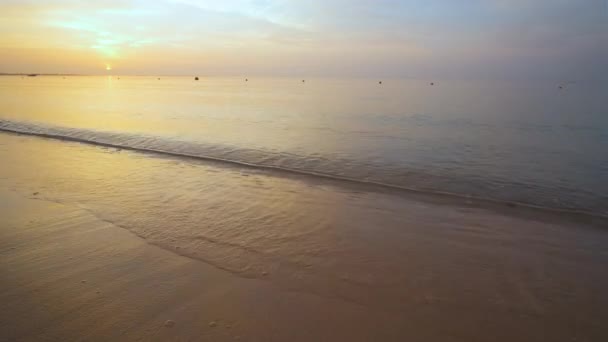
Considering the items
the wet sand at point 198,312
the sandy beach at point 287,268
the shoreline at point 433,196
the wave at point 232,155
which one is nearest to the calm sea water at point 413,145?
the wave at point 232,155

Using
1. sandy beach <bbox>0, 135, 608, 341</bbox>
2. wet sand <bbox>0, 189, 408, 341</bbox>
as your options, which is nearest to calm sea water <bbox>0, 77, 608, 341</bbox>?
sandy beach <bbox>0, 135, 608, 341</bbox>

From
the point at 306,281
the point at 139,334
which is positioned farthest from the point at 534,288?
the point at 139,334

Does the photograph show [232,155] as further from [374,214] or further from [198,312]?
[198,312]

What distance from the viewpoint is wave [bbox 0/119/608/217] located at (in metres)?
9.23

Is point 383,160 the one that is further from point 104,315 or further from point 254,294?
point 104,315

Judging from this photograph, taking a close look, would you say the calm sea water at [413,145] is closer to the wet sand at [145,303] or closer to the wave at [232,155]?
the wave at [232,155]

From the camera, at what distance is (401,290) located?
4551mm

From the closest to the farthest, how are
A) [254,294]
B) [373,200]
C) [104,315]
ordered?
[104,315] < [254,294] < [373,200]

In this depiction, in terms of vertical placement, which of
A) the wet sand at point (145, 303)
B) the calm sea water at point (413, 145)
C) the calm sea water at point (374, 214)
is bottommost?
the wet sand at point (145, 303)

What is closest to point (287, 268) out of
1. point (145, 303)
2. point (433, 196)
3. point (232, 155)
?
point (145, 303)

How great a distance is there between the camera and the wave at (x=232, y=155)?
9.23 meters

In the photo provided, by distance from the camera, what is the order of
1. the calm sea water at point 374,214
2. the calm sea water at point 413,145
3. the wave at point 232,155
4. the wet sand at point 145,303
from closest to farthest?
the wet sand at point 145,303 < the calm sea water at point 374,214 < the wave at point 232,155 < the calm sea water at point 413,145

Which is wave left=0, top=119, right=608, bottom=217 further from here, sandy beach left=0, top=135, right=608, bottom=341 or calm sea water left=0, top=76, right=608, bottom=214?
sandy beach left=0, top=135, right=608, bottom=341

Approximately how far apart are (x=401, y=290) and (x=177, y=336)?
2837 millimetres
